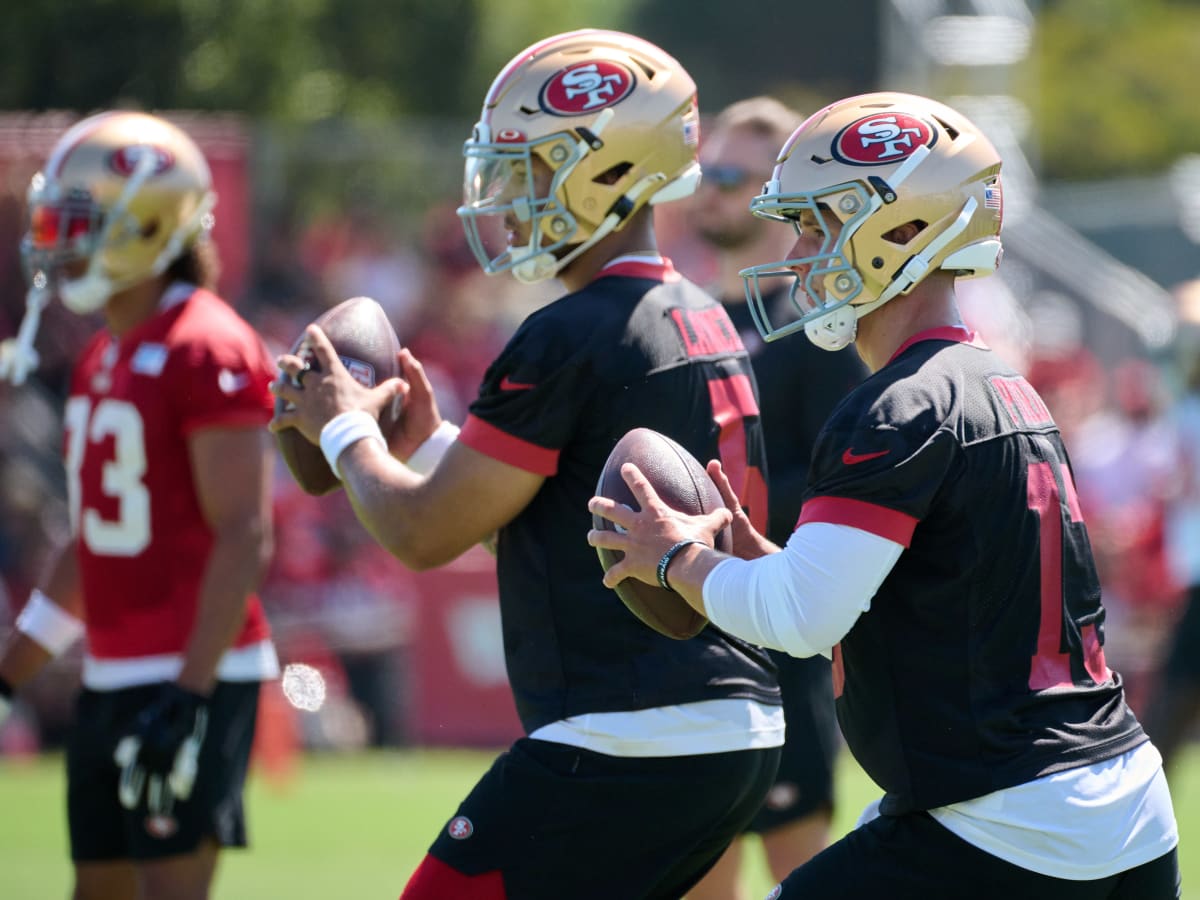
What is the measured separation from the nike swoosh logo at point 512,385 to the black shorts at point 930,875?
105 cm

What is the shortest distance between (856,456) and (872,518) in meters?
0.10

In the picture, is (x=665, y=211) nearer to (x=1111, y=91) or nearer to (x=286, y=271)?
(x=286, y=271)

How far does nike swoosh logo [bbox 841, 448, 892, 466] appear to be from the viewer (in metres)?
2.82

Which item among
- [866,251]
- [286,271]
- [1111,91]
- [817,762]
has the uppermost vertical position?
[866,251]

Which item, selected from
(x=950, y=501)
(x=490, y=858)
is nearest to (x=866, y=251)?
(x=950, y=501)

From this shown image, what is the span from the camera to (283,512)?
11664 millimetres

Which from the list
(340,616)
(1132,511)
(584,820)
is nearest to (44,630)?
(584,820)

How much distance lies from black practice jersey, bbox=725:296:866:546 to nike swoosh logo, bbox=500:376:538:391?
1.53 m

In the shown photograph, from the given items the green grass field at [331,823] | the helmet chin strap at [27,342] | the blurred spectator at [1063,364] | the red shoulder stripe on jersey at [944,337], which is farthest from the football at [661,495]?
the blurred spectator at [1063,364]

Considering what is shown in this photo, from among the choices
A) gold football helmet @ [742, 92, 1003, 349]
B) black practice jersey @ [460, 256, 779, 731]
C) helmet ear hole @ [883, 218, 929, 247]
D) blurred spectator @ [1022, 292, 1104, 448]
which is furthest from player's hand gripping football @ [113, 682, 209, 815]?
blurred spectator @ [1022, 292, 1104, 448]

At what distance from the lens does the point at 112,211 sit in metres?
4.80

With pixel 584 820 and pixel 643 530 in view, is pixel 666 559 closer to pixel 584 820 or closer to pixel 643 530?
pixel 643 530

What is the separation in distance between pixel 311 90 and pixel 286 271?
3507mm

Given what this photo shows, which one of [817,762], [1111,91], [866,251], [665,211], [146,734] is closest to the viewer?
[866,251]
